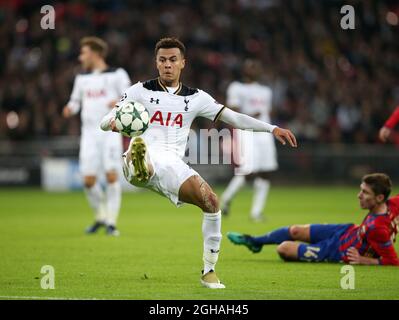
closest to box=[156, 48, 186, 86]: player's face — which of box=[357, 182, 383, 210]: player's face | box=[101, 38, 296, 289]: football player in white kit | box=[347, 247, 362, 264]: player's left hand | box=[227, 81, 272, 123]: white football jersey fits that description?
box=[101, 38, 296, 289]: football player in white kit

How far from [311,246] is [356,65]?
18433 mm

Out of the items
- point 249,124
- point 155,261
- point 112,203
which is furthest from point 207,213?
point 112,203

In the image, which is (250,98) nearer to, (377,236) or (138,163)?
(377,236)

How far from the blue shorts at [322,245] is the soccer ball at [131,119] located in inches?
107

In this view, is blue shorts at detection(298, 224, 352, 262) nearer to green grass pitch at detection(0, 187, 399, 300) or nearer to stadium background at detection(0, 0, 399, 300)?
green grass pitch at detection(0, 187, 399, 300)

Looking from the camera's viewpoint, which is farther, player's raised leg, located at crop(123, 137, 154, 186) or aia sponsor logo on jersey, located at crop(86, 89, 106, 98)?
aia sponsor logo on jersey, located at crop(86, 89, 106, 98)

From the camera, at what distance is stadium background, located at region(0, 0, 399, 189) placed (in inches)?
950

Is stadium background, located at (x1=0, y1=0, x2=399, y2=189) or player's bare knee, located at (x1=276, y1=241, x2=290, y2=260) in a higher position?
stadium background, located at (x1=0, y1=0, x2=399, y2=189)

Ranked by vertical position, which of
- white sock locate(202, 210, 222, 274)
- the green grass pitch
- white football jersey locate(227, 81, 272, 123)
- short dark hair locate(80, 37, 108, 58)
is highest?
short dark hair locate(80, 37, 108, 58)

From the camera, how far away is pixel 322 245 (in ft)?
31.2

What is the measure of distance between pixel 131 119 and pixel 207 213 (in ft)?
3.49

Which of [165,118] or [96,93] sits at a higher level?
[96,93]

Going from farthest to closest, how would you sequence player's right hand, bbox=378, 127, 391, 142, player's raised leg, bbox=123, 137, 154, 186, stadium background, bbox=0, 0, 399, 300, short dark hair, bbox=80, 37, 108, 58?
stadium background, bbox=0, 0, 399, 300, short dark hair, bbox=80, 37, 108, 58, player's right hand, bbox=378, 127, 391, 142, player's raised leg, bbox=123, 137, 154, 186
